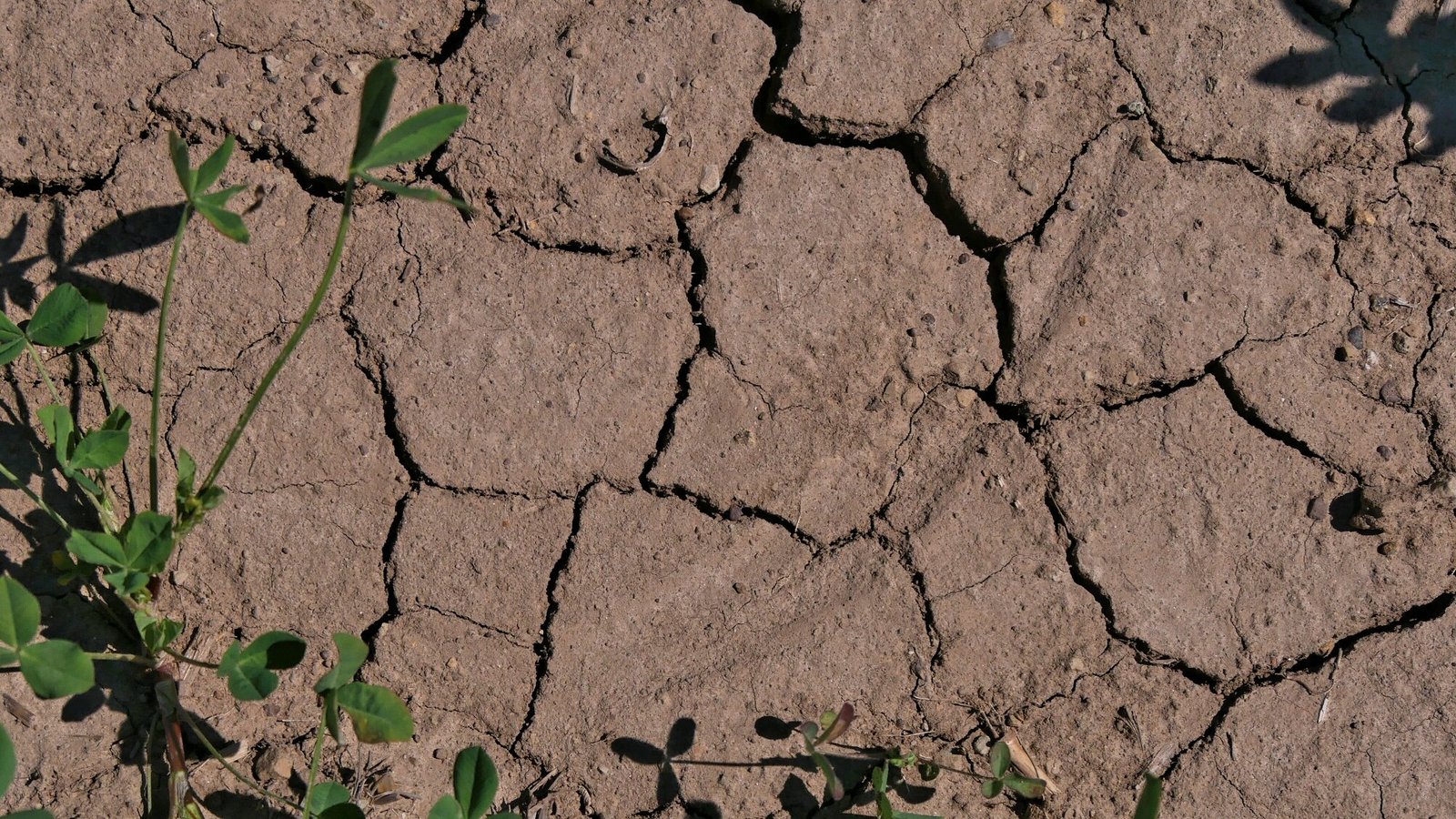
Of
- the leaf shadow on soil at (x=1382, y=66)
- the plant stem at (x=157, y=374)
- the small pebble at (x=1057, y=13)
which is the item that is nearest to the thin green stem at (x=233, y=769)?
the plant stem at (x=157, y=374)

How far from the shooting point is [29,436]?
2.65 metres

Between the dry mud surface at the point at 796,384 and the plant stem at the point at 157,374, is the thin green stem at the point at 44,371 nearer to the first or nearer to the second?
the dry mud surface at the point at 796,384

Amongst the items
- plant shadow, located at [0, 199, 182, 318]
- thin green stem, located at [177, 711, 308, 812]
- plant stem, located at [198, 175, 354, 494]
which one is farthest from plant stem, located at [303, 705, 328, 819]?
plant shadow, located at [0, 199, 182, 318]

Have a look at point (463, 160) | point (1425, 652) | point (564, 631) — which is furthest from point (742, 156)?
point (1425, 652)

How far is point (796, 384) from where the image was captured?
272cm

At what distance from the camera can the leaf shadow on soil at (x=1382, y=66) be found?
110 inches

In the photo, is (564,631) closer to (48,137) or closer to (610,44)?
(610,44)

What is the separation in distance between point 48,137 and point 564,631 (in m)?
1.69

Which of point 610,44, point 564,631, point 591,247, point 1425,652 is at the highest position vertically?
point 610,44

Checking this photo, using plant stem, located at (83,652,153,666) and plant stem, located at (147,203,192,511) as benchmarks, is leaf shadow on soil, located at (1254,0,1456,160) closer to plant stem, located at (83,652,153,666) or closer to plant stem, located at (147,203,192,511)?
plant stem, located at (147,203,192,511)

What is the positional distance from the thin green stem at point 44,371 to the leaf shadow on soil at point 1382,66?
2897mm

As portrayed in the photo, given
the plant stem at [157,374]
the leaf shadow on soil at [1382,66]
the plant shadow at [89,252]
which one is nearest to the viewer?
the plant stem at [157,374]

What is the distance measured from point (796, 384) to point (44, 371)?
Result: 1671 millimetres

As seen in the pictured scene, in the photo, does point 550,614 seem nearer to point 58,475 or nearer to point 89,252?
point 58,475
